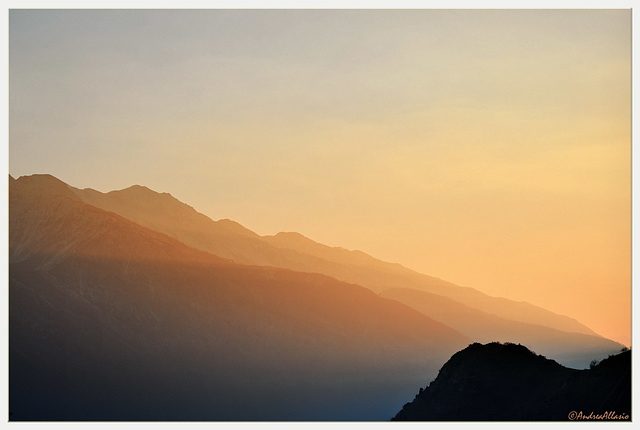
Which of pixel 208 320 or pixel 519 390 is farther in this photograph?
pixel 208 320

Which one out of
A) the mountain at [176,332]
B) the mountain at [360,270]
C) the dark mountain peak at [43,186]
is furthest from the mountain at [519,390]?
the dark mountain peak at [43,186]

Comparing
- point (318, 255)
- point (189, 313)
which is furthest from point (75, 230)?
point (318, 255)

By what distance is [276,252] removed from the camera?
130500mm

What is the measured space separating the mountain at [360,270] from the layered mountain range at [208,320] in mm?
387

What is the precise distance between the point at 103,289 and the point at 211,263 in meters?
23.4

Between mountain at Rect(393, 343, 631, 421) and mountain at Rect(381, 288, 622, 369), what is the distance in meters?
86.9

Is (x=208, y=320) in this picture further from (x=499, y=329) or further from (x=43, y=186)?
(x=499, y=329)
